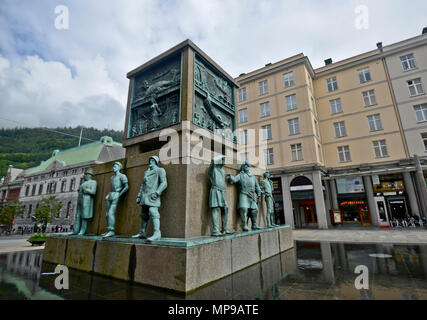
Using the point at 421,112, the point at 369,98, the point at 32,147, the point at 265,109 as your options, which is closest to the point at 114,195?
the point at 265,109

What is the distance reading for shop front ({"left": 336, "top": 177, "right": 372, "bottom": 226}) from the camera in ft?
78.5

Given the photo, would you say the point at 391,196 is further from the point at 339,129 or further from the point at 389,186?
the point at 339,129

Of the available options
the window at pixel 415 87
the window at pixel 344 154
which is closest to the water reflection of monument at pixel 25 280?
the window at pixel 344 154

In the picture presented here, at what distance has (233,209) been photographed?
6.45 metres

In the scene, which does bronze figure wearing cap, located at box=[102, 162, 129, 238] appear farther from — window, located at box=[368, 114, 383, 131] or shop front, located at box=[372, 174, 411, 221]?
window, located at box=[368, 114, 383, 131]

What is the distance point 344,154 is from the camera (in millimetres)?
25156

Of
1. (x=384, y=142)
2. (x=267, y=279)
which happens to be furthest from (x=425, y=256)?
(x=384, y=142)

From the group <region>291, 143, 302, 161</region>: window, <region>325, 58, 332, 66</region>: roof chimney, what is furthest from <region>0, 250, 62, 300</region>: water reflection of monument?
<region>325, 58, 332, 66</region>: roof chimney

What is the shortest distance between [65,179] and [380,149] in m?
51.9

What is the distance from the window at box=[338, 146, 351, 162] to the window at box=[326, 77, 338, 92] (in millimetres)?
7943

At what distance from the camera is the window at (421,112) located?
22.3 metres

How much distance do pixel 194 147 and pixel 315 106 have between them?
2691 centimetres
